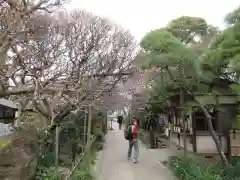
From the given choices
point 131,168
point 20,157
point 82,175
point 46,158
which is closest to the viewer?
point 20,157

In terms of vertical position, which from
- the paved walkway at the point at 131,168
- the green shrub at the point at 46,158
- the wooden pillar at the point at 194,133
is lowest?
the paved walkway at the point at 131,168

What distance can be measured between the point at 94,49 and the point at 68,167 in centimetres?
767

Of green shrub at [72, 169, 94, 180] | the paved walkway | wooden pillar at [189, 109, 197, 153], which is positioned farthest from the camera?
wooden pillar at [189, 109, 197, 153]

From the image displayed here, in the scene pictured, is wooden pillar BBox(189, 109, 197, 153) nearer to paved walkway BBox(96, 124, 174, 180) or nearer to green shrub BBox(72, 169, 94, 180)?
paved walkway BBox(96, 124, 174, 180)

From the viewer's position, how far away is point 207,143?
46.9 feet

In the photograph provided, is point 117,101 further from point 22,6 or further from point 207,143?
point 22,6

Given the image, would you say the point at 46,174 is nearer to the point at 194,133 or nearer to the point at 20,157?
the point at 20,157

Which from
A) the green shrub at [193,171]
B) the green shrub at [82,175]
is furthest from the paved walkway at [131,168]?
the green shrub at [82,175]

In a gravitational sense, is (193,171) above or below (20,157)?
below

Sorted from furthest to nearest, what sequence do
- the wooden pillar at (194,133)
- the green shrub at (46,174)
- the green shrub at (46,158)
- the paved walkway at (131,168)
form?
the wooden pillar at (194,133)
the paved walkway at (131,168)
the green shrub at (46,158)
the green shrub at (46,174)

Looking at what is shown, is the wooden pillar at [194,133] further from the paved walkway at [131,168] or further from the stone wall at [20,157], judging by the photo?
the stone wall at [20,157]

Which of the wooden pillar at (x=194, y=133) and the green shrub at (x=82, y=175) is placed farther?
the wooden pillar at (x=194, y=133)

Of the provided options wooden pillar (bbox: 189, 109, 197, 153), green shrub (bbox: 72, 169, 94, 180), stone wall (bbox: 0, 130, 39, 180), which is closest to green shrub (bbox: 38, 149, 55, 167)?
green shrub (bbox: 72, 169, 94, 180)

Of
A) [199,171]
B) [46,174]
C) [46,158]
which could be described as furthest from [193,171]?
[46,158]
